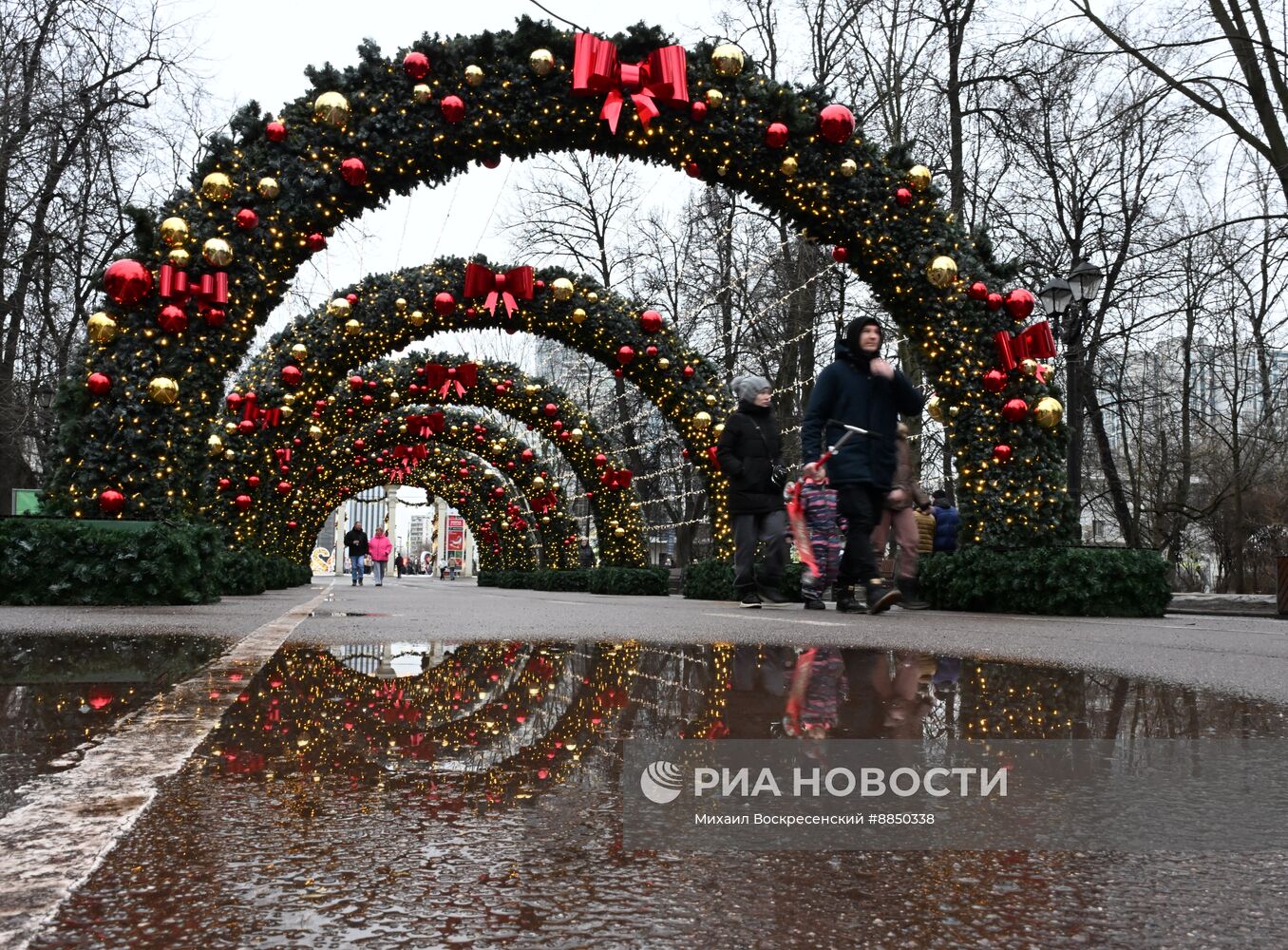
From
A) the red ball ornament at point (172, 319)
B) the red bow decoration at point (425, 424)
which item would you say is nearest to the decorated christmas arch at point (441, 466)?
the red bow decoration at point (425, 424)

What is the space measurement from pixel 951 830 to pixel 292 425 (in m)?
18.3

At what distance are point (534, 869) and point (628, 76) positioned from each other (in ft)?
35.7

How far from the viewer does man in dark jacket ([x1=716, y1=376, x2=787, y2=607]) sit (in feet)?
29.0

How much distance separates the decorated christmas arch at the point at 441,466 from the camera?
30.9 meters

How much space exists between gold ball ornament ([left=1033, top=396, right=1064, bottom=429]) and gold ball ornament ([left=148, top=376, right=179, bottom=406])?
8500mm

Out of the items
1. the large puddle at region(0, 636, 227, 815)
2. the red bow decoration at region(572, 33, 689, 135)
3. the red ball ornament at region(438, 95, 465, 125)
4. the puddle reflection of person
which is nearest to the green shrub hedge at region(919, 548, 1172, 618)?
the red bow decoration at region(572, 33, 689, 135)

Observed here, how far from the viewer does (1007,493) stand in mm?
11492

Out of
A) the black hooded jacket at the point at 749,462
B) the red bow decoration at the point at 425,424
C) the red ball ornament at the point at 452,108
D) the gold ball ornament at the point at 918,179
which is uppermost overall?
the red ball ornament at the point at 452,108

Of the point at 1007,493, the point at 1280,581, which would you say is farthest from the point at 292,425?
the point at 1280,581

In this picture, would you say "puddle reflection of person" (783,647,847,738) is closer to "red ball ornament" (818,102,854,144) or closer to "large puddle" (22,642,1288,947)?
"large puddle" (22,642,1288,947)

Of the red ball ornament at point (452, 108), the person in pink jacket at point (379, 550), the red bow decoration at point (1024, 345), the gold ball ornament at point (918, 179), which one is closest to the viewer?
the red bow decoration at point (1024, 345)

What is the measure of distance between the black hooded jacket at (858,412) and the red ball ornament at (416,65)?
6379mm

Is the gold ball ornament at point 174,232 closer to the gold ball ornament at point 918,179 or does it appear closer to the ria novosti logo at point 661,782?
the gold ball ornament at point 918,179

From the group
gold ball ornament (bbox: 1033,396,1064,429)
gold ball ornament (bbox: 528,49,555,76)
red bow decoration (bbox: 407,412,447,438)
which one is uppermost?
gold ball ornament (bbox: 528,49,555,76)
